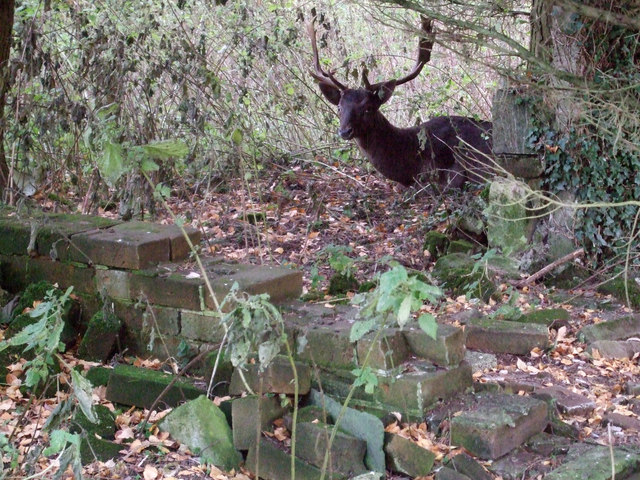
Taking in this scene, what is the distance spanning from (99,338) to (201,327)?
678 millimetres

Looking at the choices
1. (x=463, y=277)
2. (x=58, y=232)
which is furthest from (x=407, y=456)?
(x=463, y=277)

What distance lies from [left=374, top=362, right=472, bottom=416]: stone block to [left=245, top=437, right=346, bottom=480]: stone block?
50 centimetres

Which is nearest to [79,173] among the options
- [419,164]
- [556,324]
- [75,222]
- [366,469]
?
[75,222]

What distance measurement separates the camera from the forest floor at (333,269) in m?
3.81

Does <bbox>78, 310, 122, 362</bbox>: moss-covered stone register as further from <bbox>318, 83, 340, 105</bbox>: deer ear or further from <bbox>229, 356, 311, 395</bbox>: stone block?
<bbox>318, 83, 340, 105</bbox>: deer ear

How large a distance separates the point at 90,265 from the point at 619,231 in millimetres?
4634

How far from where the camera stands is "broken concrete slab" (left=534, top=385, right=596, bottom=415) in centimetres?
436

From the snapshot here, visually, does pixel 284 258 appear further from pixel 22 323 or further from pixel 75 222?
pixel 22 323

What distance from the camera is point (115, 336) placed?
478cm

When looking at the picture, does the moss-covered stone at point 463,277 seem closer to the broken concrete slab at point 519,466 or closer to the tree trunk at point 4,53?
the broken concrete slab at point 519,466

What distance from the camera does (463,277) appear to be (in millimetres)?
6648

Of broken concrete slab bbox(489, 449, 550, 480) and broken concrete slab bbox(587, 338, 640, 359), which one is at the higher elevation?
broken concrete slab bbox(489, 449, 550, 480)

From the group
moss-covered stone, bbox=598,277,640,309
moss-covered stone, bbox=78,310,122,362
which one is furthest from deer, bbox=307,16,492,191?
moss-covered stone, bbox=78,310,122,362

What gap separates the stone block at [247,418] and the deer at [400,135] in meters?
5.82
